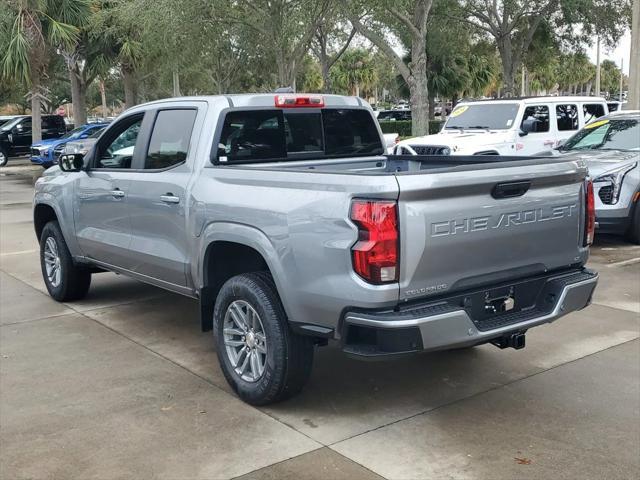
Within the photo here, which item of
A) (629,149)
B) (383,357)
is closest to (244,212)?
(383,357)

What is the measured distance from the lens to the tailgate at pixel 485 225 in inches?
142

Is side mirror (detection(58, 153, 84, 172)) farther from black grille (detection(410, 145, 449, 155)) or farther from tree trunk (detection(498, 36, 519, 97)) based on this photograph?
tree trunk (detection(498, 36, 519, 97))

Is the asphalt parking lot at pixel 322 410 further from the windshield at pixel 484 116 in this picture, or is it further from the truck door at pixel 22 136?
the truck door at pixel 22 136

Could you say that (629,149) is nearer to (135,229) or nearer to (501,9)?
(135,229)

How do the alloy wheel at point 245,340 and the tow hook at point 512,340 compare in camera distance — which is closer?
the tow hook at point 512,340

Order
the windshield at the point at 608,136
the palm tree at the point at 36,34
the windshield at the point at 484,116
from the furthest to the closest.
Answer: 1. the palm tree at the point at 36,34
2. the windshield at the point at 484,116
3. the windshield at the point at 608,136

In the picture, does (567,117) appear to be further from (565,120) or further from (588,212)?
(588,212)

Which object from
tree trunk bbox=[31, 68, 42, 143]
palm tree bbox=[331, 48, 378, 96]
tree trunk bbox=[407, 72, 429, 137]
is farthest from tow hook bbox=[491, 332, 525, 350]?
palm tree bbox=[331, 48, 378, 96]

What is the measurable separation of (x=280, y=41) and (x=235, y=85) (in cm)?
2565

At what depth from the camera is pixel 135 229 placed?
552 cm

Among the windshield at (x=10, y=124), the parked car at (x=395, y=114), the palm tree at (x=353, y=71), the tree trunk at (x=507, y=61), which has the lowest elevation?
the windshield at (x=10, y=124)

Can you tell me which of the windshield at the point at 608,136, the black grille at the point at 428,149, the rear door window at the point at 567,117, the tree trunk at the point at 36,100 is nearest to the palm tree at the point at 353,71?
the tree trunk at the point at 36,100

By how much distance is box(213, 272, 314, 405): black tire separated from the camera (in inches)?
163

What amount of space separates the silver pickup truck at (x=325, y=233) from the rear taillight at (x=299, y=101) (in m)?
0.01
